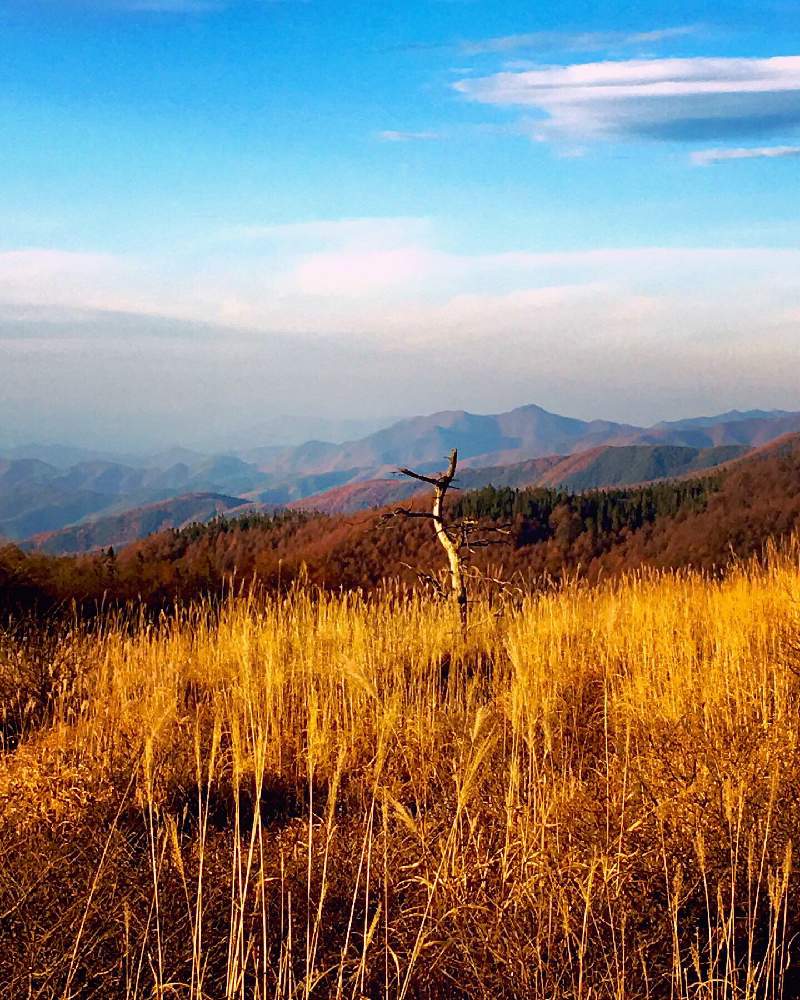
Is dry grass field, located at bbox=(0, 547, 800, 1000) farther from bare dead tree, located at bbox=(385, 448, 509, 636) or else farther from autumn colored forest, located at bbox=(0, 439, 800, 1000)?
bare dead tree, located at bbox=(385, 448, 509, 636)

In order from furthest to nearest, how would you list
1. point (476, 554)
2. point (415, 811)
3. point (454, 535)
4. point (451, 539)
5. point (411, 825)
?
point (476, 554) → point (454, 535) → point (451, 539) → point (415, 811) → point (411, 825)

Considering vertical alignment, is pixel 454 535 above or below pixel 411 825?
above

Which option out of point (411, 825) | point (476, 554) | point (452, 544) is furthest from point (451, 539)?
point (411, 825)

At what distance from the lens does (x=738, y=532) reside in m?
31.1

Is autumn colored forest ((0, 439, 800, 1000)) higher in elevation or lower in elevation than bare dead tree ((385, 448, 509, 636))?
lower

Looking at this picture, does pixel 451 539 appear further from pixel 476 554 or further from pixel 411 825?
pixel 411 825

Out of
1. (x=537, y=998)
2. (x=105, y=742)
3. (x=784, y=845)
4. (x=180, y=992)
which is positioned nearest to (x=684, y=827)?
(x=784, y=845)

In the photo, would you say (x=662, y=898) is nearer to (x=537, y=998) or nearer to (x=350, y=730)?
(x=537, y=998)

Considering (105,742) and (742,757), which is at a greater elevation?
(742,757)

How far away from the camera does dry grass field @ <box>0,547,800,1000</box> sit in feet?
7.85

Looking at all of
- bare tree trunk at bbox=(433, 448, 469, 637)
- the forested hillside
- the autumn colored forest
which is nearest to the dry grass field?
the autumn colored forest

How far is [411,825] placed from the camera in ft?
8.41

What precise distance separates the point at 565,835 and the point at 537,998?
0.86 meters

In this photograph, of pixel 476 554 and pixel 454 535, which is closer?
pixel 454 535
